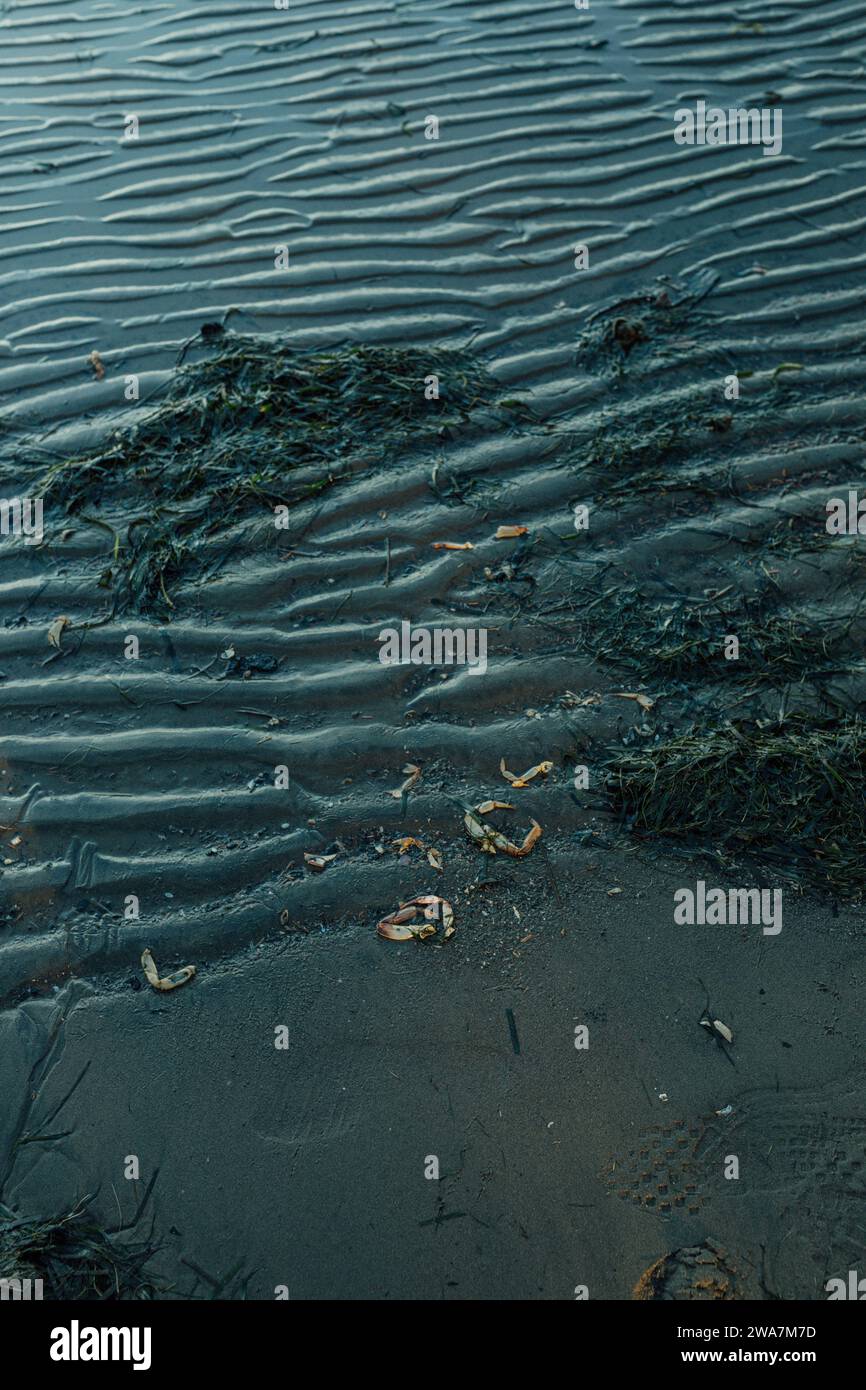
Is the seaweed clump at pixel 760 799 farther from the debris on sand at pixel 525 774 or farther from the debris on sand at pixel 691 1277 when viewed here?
the debris on sand at pixel 691 1277

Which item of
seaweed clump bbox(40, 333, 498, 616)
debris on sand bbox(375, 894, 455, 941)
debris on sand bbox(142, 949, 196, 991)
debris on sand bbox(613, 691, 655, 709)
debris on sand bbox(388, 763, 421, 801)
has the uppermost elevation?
seaweed clump bbox(40, 333, 498, 616)

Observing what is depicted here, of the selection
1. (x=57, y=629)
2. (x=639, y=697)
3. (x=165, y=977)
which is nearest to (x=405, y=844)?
(x=165, y=977)

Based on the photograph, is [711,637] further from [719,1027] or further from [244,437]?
[244,437]

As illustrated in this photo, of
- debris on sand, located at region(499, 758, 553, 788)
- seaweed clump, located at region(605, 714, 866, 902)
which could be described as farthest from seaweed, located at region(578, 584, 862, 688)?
debris on sand, located at region(499, 758, 553, 788)

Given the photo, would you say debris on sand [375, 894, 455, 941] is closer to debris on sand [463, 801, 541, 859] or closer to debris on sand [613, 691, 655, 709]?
debris on sand [463, 801, 541, 859]

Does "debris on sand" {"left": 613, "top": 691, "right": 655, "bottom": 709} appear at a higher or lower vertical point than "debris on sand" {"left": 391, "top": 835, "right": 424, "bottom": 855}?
higher

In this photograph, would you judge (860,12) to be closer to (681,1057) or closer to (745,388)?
(745,388)
